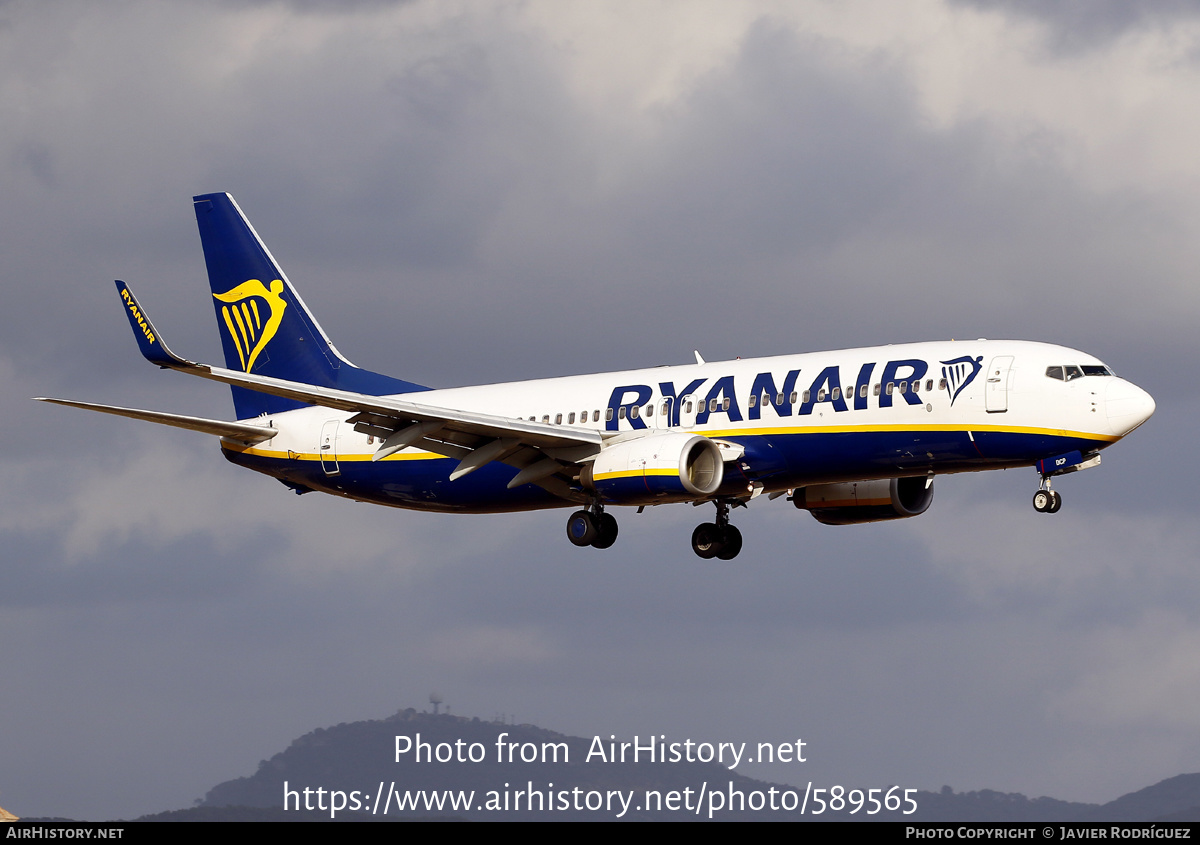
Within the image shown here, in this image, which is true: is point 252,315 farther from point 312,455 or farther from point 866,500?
point 866,500

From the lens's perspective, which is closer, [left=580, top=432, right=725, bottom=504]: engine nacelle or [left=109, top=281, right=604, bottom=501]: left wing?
[left=109, top=281, right=604, bottom=501]: left wing

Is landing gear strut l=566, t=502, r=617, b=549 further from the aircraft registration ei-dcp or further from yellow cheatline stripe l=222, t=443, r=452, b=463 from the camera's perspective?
yellow cheatline stripe l=222, t=443, r=452, b=463

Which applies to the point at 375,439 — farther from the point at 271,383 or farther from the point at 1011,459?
the point at 1011,459

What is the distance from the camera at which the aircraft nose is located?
4991cm

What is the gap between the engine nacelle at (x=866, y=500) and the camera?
60656mm

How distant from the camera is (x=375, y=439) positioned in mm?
61375

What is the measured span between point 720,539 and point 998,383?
13430 mm

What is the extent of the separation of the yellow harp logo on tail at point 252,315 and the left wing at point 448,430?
1536cm

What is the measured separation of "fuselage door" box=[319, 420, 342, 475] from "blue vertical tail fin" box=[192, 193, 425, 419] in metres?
4.28

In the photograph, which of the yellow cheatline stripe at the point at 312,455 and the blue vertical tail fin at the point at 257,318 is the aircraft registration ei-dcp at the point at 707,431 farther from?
the blue vertical tail fin at the point at 257,318

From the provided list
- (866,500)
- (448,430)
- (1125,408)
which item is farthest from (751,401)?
(1125,408)

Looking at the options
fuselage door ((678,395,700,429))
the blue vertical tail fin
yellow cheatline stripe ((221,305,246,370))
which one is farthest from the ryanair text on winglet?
fuselage door ((678,395,700,429))

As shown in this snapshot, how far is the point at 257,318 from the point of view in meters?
70.4
